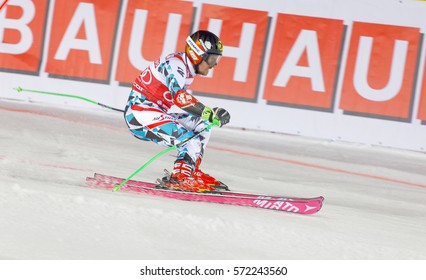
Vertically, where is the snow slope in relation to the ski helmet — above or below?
below

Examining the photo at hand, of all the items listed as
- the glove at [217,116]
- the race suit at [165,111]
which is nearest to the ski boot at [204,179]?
the race suit at [165,111]

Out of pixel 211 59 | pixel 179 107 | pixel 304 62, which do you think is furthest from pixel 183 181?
pixel 304 62

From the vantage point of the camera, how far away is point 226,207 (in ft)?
24.7

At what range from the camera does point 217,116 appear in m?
7.66

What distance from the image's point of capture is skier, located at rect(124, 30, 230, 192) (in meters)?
7.98

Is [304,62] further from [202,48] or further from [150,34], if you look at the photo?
[202,48]

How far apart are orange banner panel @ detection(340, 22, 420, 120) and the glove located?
22.0 feet

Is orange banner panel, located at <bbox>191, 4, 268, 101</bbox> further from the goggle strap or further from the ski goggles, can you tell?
the goggle strap

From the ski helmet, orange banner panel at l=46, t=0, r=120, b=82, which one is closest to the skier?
the ski helmet

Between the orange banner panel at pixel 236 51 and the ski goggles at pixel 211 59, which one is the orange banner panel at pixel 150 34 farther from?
the ski goggles at pixel 211 59

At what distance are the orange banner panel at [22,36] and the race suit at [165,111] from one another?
6708mm

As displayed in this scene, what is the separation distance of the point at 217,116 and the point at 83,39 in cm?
737
